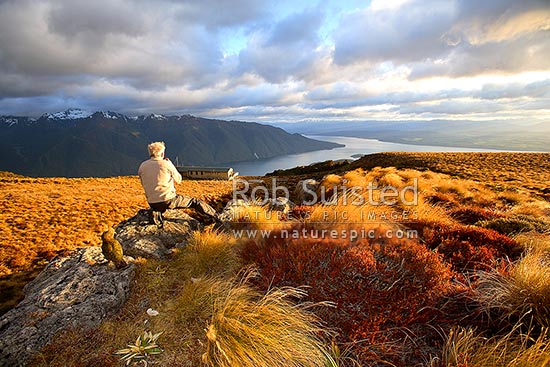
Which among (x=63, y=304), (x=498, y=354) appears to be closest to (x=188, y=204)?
(x=63, y=304)

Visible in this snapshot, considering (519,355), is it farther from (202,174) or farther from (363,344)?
(202,174)

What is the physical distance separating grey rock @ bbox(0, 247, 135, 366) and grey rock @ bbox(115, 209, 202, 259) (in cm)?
64

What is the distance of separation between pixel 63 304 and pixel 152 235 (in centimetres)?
250

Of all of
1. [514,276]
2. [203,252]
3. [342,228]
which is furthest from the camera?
[342,228]

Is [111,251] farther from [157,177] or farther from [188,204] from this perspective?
[188,204]

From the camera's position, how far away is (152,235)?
638 cm

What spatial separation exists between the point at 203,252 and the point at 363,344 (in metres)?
3.47

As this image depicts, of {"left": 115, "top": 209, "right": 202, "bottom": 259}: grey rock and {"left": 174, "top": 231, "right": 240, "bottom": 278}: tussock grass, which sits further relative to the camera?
{"left": 115, "top": 209, "right": 202, "bottom": 259}: grey rock

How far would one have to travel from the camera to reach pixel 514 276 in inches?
138

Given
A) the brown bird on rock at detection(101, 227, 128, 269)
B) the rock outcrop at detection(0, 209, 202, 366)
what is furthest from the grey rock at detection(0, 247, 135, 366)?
the brown bird on rock at detection(101, 227, 128, 269)

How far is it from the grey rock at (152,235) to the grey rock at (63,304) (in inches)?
25.3

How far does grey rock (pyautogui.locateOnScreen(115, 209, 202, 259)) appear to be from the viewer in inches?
229

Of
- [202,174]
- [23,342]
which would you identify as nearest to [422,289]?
[23,342]

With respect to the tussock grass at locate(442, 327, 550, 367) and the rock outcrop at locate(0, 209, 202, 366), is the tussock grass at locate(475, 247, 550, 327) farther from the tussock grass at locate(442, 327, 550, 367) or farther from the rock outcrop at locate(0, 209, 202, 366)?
the rock outcrop at locate(0, 209, 202, 366)
